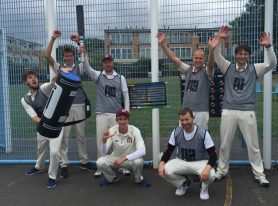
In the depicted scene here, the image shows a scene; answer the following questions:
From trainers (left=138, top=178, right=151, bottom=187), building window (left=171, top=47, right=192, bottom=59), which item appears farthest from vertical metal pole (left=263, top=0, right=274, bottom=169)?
trainers (left=138, top=178, right=151, bottom=187)

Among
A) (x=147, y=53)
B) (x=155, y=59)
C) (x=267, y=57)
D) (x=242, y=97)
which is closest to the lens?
(x=267, y=57)

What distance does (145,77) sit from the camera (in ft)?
21.8

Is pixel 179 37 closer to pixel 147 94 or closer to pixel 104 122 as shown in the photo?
pixel 147 94

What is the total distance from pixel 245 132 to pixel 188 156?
1016 mm

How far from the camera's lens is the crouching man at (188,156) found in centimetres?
509

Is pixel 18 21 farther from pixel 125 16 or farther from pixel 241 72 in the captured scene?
pixel 241 72

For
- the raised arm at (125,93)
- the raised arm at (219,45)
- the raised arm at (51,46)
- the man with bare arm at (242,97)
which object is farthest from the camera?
the raised arm at (125,93)

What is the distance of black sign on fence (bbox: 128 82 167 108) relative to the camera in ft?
20.9

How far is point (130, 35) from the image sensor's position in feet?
21.5

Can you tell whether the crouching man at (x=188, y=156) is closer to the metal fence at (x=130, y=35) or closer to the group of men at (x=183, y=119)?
the group of men at (x=183, y=119)

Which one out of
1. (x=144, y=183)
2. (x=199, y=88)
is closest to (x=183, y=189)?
(x=144, y=183)

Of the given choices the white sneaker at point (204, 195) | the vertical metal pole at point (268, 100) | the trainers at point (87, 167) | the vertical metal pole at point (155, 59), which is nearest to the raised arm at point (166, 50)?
the vertical metal pole at point (155, 59)

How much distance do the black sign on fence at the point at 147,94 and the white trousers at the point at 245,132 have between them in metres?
1.16

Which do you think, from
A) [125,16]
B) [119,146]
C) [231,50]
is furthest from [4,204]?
[231,50]
